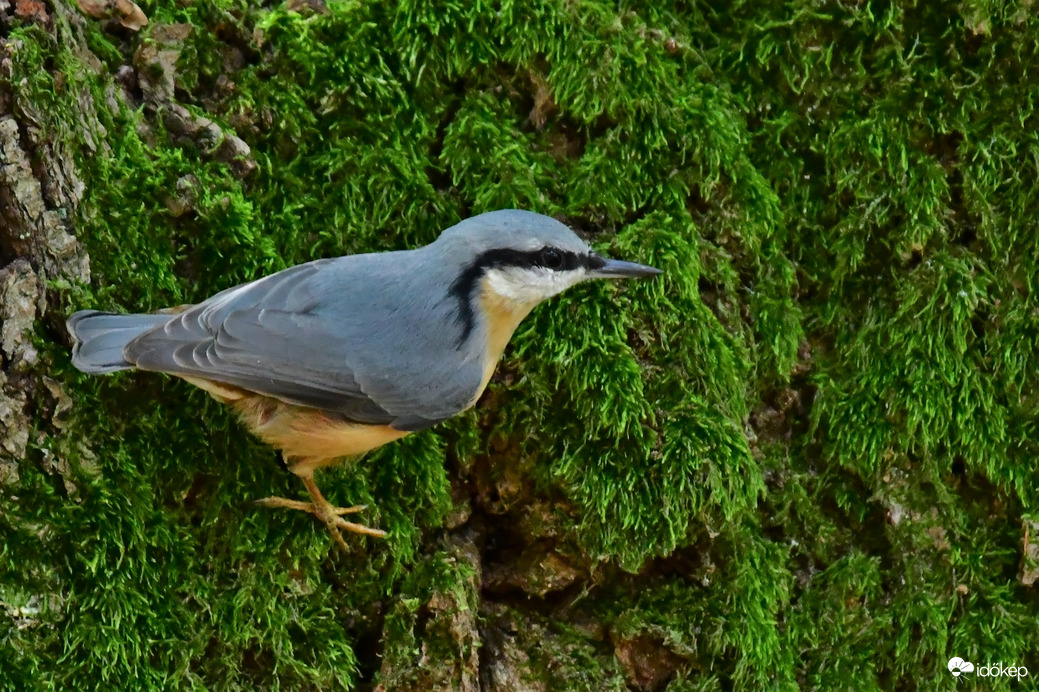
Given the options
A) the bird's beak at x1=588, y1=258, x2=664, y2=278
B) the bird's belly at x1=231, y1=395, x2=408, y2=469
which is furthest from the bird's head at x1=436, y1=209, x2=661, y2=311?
the bird's belly at x1=231, y1=395, x2=408, y2=469

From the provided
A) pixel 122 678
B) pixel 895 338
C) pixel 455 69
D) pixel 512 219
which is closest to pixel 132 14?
pixel 455 69

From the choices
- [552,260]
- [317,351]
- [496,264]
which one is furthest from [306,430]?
[552,260]

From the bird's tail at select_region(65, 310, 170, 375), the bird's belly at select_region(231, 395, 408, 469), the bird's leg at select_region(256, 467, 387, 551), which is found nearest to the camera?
the bird's tail at select_region(65, 310, 170, 375)

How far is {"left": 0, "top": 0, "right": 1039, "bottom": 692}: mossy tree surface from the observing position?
2.41 metres

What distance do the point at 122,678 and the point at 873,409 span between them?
224 cm

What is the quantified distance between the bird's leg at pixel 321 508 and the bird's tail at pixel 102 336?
544mm

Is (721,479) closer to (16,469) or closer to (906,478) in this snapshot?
(906,478)

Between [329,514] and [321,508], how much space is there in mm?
27

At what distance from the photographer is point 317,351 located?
2344mm

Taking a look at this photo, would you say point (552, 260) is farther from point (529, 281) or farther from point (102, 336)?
point (102, 336)

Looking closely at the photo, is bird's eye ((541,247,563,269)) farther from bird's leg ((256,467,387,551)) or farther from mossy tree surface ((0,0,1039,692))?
bird's leg ((256,467,387,551))

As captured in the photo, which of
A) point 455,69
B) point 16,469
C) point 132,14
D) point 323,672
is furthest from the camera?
point 455,69

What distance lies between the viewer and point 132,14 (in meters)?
2.56

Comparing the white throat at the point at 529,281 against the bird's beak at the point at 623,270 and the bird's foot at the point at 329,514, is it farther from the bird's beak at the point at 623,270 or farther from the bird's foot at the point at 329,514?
the bird's foot at the point at 329,514
